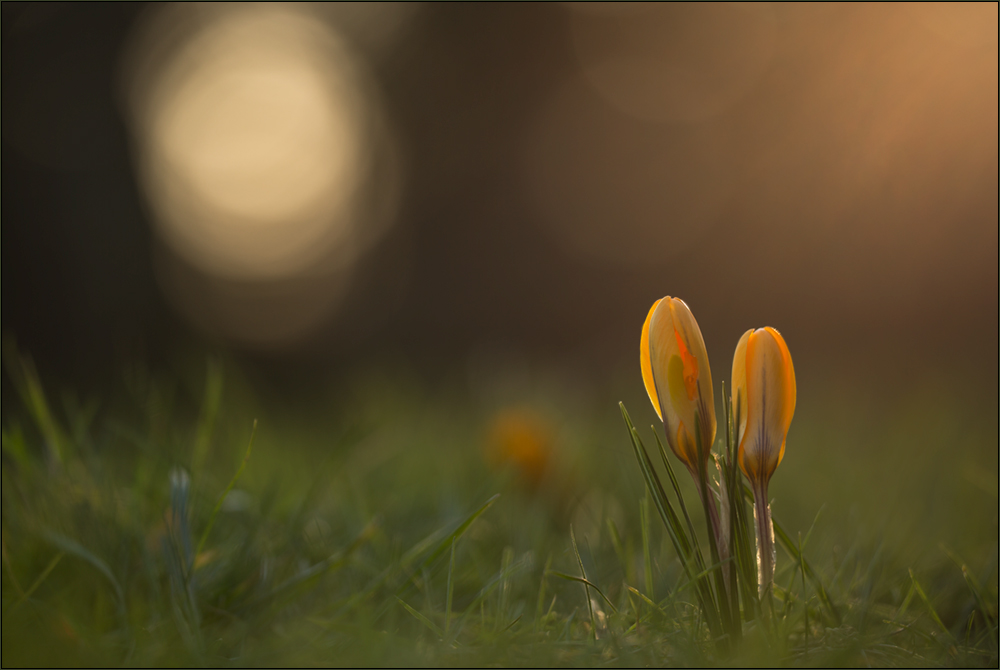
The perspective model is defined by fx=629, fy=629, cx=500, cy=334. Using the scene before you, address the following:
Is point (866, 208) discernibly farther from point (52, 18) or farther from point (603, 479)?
point (52, 18)

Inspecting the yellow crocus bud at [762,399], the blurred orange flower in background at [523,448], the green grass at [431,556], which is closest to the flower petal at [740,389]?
the yellow crocus bud at [762,399]

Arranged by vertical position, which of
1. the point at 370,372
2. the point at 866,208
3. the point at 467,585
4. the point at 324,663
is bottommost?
the point at 370,372

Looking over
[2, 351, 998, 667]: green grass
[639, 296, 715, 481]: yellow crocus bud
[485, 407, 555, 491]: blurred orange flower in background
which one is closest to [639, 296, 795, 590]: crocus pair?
[639, 296, 715, 481]: yellow crocus bud

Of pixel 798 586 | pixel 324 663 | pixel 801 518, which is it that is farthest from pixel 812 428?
pixel 324 663

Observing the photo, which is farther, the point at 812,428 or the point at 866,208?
the point at 866,208

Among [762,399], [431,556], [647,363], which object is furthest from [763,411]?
[431,556]

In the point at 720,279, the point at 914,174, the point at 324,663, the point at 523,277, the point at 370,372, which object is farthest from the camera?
the point at 523,277

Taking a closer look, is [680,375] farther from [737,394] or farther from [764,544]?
[764,544]
